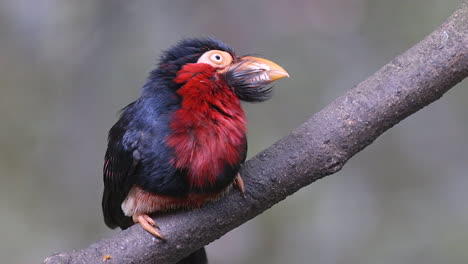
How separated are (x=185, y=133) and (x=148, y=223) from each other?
14.5 inches

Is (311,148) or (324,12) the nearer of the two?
(311,148)

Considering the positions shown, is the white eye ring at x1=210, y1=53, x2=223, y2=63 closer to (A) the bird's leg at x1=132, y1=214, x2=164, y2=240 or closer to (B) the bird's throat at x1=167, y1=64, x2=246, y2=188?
(B) the bird's throat at x1=167, y1=64, x2=246, y2=188

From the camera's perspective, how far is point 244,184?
236cm

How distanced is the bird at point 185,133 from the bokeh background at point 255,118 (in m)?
1.75

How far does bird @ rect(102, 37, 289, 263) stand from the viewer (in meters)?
2.27

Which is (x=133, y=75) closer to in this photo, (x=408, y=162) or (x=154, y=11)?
(x=154, y=11)

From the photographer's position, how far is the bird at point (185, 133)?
2.27 meters

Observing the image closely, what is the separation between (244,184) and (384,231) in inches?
81.6

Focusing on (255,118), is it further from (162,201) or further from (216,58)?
(162,201)

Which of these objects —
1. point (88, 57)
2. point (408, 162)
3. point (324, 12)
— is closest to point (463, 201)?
point (408, 162)

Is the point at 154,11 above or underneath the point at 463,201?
→ above

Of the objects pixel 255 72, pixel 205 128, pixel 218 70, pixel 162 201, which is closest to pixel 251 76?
pixel 255 72

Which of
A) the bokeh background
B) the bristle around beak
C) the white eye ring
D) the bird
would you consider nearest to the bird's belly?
the bird

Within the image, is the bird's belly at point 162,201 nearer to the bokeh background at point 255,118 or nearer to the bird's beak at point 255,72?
the bird's beak at point 255,72
